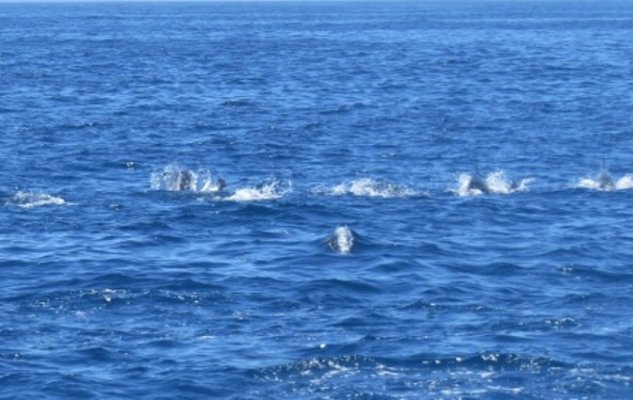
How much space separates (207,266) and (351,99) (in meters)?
39.6

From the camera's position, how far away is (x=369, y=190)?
4206cm

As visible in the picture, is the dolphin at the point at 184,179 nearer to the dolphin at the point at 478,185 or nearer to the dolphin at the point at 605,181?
the dolphin at the point at 478,185

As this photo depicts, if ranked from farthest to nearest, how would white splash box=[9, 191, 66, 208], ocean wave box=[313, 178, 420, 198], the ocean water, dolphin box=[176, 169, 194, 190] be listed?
1. dolphin box=[176, 169, 194, 190]
2. ocean wave box=[313, 178, 420, 198]
3. white splash box=[9, 191, 66, 208]
4. the ocean water

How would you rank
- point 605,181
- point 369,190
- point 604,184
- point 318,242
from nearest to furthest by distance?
point 318,242 → point 369,190 → point 604,184 → point 605,181

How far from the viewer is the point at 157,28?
173125 millimetres

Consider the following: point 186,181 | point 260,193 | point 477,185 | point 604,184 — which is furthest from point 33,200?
point 604,184

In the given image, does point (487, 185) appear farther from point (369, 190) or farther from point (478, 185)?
point (369, 190)

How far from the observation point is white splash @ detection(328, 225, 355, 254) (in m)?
33.9

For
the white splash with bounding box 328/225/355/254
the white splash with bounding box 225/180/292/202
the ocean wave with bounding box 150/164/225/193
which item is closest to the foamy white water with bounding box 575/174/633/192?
the white splash with bounding box 225/180/292/202

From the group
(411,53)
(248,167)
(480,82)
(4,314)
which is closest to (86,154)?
(248,167)

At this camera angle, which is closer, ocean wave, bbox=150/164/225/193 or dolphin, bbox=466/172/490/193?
dolphin, bbox=466/172/490/193

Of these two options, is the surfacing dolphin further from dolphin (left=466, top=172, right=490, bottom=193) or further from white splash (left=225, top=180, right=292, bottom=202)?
white splash (left=225, top=180, right=292, bottom=202)

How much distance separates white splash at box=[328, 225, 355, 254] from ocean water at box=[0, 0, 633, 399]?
0.06 m

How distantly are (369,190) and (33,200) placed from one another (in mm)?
10042
